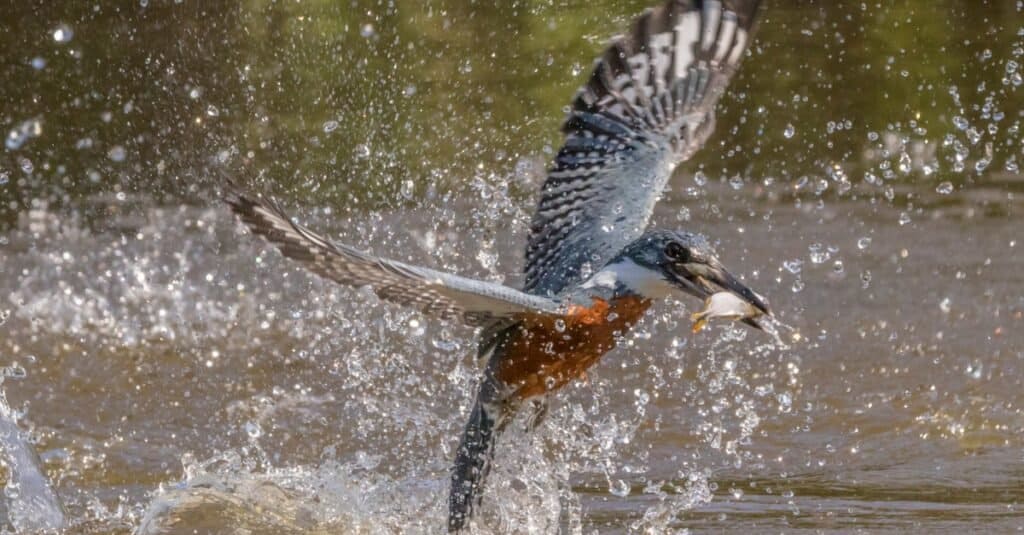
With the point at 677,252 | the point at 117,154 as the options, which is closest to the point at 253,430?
the point at 677,252

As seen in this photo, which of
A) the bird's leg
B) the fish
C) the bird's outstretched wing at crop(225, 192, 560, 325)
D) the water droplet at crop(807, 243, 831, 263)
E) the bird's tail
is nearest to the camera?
the bird's outstretched wing at crop(225, 192, 560, 325)

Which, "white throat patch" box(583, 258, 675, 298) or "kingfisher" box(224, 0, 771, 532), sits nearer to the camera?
"kingfisher" box(224, 0, 771, 532)

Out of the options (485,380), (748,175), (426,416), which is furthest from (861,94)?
(485,380)

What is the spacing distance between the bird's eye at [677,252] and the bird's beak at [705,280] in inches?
0.7

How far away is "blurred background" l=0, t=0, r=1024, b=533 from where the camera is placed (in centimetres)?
468

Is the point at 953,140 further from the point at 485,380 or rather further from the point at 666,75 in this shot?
the point at 485,380

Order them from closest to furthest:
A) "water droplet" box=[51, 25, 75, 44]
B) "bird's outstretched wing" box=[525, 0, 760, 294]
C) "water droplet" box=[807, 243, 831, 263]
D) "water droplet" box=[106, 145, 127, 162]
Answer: "bird's outstretched wing" box=[525, 0, 760, 294] < "water droplet" box=[807, 243, 831, 263] < "water droplet" box=[106, 145, 127, 162] < "water droplet" box=[51, 25, 75, 44]

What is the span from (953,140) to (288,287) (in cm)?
460

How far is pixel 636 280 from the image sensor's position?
397 centimetres

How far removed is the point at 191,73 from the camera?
10.1m

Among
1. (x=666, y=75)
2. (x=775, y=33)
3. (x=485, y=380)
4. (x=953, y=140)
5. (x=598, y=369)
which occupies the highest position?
(x=775, y=33)

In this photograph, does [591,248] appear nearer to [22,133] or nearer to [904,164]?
[904,164]

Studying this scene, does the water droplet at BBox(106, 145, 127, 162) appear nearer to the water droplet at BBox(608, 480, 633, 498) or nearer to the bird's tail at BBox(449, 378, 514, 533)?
the water droplet at BBox(608, 480, 633, 498)

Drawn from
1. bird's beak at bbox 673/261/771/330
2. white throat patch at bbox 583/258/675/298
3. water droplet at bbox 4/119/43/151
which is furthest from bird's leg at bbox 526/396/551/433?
water droplet at bbox 4/119/43/151
